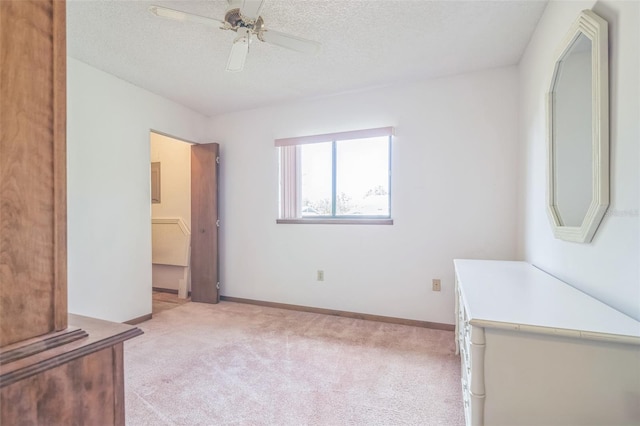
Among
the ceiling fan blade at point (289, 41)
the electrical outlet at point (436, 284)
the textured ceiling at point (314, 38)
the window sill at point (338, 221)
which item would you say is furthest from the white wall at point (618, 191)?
the window sill at point (338, 221)

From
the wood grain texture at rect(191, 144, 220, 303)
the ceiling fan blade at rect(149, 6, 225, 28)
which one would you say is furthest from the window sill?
the ceiling fan blade at rect(149, 6, 225, 28)

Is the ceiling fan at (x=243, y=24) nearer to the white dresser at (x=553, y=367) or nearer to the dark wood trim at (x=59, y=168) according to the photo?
the dark wood trim at (x=59, y=168)

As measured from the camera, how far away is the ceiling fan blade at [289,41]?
179cm

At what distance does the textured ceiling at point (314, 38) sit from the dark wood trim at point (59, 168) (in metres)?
1.50

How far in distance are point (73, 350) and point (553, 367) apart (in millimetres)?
1265

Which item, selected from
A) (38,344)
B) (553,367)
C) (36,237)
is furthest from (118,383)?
(553,367)

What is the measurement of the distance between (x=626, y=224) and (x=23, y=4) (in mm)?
1761

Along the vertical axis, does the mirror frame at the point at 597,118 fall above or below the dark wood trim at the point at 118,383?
above

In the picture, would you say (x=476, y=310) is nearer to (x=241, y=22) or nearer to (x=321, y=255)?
(x=241, y=22)

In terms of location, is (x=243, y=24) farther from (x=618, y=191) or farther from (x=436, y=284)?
(x=436, y=284)

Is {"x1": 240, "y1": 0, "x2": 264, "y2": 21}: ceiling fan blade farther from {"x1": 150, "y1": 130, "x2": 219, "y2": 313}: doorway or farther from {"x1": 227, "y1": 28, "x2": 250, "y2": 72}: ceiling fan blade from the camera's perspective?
{"x1": 150, "y1": 130, "x2": 219, "y2": 313}: doorway

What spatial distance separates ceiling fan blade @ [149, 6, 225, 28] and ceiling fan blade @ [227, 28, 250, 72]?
121mm

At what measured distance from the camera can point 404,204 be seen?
2984mm

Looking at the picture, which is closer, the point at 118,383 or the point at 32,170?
the point at 32,170
